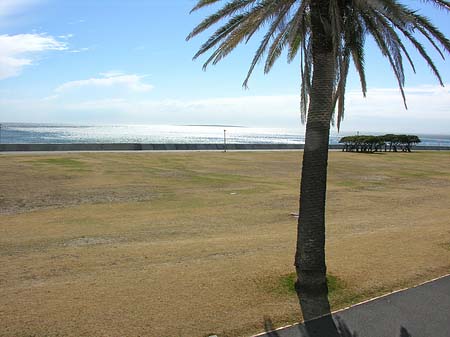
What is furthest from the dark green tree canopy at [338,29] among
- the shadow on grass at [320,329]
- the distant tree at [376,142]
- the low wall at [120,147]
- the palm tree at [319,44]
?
the distant tree at [376,142]

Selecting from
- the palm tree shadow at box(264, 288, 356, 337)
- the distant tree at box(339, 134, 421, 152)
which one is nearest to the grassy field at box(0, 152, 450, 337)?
the palm tree shadow at box(264, 288, 356, 337)

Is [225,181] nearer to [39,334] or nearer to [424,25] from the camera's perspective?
[424,25]

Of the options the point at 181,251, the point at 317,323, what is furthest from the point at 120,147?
the point at 317,323

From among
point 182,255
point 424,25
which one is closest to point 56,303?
point 182,255

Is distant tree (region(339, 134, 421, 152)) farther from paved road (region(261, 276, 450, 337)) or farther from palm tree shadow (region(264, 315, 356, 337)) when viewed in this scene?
palm tree shadow (region(264, 315, 356, 337))

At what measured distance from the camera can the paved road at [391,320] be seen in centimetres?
538

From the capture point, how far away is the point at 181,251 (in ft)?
30.2

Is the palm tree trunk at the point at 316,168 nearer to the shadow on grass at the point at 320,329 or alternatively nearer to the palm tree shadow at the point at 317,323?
the palm tree shadow at the point at 317,323

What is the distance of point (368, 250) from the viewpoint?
910cm

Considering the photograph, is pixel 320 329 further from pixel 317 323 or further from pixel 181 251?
pixel 181 251

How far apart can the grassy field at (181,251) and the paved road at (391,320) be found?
310mm

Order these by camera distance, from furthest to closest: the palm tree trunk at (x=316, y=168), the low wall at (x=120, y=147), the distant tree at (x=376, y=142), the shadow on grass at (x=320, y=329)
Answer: the distant tree at (x=376, y=142)
the low wall at (x=120, y=147)
the palm tree trunk at (x=316, y=168)
the shadow on grass at (x=320, y=329)

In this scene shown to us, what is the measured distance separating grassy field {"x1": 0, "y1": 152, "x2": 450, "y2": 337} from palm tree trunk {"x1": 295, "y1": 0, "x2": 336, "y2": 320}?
1.03 feet

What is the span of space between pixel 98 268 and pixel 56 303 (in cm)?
190
